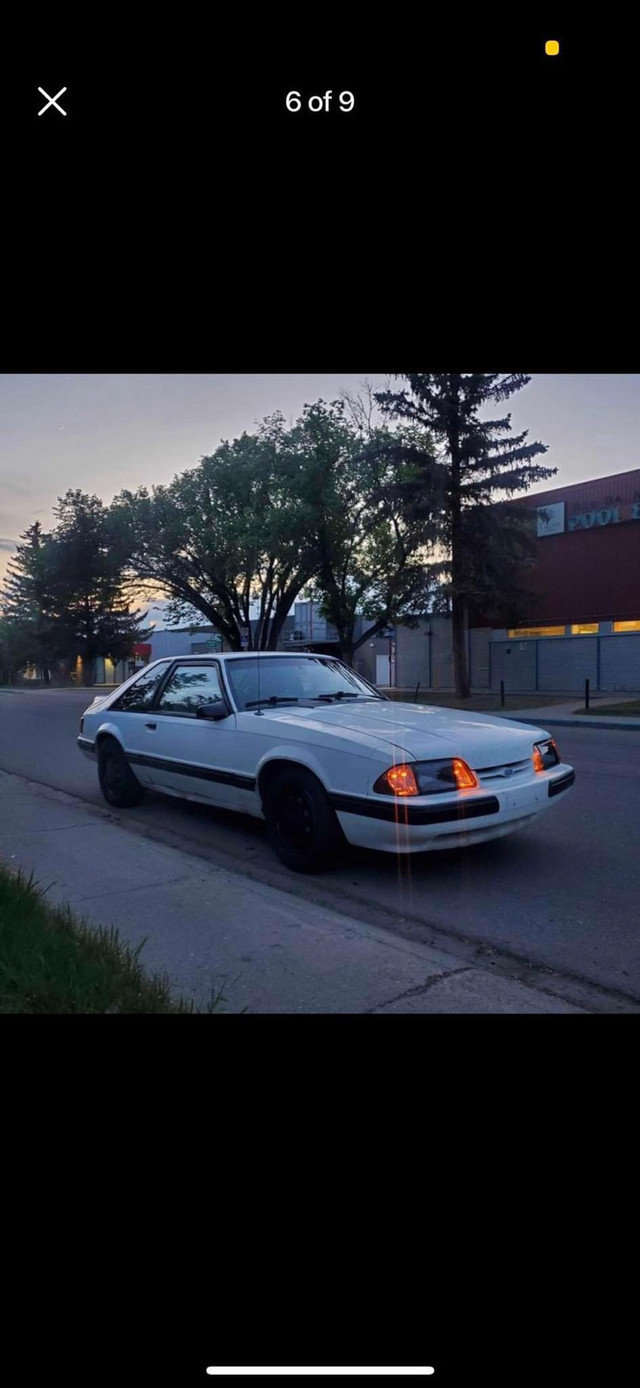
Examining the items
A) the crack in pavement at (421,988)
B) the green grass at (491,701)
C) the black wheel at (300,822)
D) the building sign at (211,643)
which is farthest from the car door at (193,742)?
the green grass at (491,701)

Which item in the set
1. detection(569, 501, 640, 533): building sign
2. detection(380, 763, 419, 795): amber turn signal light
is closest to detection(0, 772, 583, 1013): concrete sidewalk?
detection(380, 763, 419, 795): amber turn signal light

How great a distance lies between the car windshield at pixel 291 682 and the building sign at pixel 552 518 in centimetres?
1783

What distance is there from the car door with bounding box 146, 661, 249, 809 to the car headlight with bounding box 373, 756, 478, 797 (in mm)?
1253

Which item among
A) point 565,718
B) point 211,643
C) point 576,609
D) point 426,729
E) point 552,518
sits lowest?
point 565,718

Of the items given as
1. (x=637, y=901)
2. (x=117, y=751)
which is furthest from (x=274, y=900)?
(x=117, y=751)

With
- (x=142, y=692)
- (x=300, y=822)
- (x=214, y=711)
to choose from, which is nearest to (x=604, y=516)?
(x=142, y=692)

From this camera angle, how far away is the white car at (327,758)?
13.7 feet

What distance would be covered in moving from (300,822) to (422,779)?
904mm

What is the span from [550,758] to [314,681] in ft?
5.55

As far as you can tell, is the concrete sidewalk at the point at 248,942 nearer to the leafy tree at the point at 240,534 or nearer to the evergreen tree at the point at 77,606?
the evergreen tree at the point at 77,606

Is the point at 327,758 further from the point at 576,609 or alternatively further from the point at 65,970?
the point at 576,609

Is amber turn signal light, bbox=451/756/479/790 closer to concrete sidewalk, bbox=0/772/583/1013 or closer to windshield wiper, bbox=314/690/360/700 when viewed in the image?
concrete sidewalk, bbox=0/772/583/1013

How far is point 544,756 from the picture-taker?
15.8 ft
